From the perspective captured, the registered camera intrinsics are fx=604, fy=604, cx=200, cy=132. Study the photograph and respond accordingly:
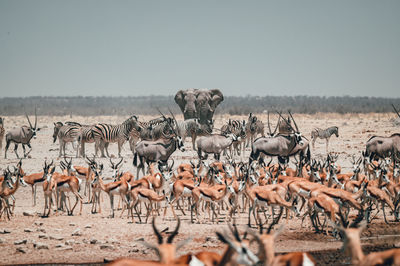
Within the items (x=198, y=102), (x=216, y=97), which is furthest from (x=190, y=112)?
(x=216, y=97)

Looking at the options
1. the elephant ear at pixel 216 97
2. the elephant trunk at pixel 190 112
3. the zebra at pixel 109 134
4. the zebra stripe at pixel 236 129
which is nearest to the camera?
the zebra at pixel 109 134

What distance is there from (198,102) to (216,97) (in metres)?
1.39

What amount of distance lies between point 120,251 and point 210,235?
233 cm

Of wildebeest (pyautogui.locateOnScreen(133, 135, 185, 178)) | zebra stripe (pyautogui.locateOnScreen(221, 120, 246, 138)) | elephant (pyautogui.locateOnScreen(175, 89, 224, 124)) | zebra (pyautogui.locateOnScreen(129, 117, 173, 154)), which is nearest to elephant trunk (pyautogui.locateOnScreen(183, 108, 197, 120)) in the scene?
elephant (pyautogui.locateOnScreen(175, 89, 224, 124))

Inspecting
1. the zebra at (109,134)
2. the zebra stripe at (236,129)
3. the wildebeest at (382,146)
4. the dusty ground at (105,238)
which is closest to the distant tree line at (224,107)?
the zebra stripe at (236,129)

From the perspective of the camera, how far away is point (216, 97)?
38.2 m

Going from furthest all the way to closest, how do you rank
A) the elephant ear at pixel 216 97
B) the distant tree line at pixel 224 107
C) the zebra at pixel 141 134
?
the distant tree line at pixel 224 107 < the elephant ear at pixel 216 97 < the zebra at pixel 141 134

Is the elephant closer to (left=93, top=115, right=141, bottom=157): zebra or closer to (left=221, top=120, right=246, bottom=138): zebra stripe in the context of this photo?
(left=221, top=120, right=246, bottom=138): zebra stripe

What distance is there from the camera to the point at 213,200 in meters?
15.2

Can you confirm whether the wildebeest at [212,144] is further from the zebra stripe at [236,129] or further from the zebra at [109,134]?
the zebra at [109,134]

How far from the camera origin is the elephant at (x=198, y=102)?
37250 millimetres

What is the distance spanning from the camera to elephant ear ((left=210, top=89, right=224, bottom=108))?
3809 cm

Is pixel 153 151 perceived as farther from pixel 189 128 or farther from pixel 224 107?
pixel 224 107

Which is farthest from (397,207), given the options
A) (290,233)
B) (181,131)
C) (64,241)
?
(181,131)
